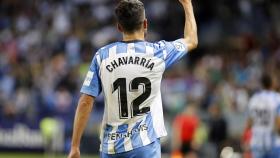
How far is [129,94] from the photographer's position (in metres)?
6.69

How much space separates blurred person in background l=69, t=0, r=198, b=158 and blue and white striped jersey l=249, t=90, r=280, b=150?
4.86 meters

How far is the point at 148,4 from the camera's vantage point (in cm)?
2297

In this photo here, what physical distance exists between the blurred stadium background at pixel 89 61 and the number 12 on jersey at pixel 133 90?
32.6 ft

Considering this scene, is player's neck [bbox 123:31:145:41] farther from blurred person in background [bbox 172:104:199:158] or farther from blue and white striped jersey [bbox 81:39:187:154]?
blurred person in background [bbox 172:104:199:158]

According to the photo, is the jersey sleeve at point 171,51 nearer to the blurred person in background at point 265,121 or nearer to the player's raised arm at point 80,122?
the player's raised arm at point 80,122

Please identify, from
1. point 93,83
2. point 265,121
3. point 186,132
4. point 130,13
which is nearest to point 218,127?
point 186,132

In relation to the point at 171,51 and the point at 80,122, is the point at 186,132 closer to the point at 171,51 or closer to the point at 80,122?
the point at 171,51

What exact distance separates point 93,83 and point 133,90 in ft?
1.08

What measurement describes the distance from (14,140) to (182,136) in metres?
6.15

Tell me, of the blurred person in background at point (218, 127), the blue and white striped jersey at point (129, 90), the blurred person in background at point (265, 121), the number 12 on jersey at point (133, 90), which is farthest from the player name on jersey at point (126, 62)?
the blurred person in background at point (218, 127)

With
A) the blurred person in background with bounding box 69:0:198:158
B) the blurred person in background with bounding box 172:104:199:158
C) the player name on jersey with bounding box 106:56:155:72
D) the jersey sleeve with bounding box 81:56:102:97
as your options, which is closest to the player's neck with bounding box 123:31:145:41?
the blurred person in background with bounding box 69:0:198:158

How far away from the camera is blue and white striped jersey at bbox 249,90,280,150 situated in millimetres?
11375

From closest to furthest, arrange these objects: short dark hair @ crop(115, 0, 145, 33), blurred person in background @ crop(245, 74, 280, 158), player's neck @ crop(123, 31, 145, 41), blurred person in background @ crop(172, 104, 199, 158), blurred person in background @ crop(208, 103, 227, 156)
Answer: short dark hair @ crop(115, 0, 145, 33), player's neck @ crop(123, 31, 145, 41), blurred person in background @ crop(245, 74, 280, 158), blurred person in background @ crop(172, 104, 199, 158), blurred person in background @ crop(208, 103, 227, 156)

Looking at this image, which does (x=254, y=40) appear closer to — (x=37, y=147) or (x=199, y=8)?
(x=199, y=8)
